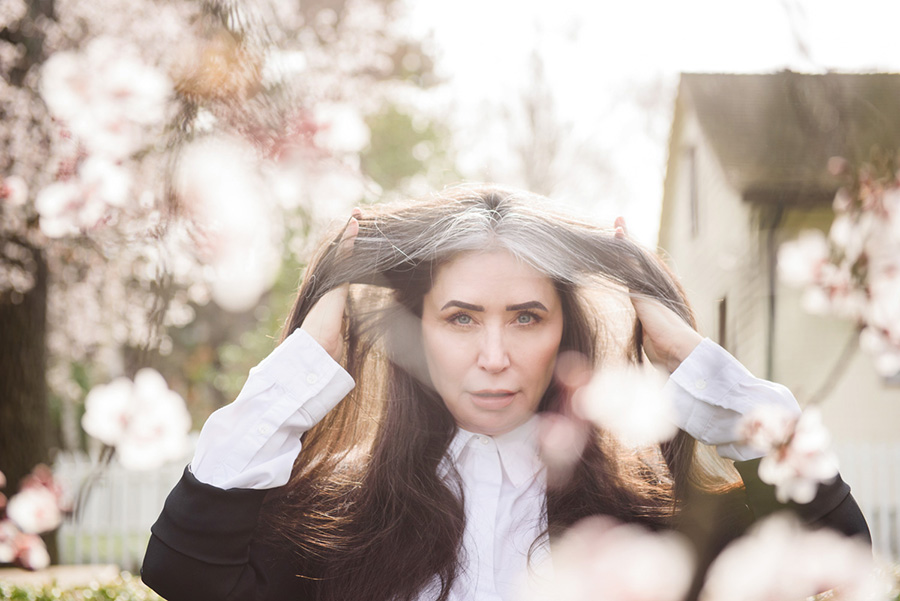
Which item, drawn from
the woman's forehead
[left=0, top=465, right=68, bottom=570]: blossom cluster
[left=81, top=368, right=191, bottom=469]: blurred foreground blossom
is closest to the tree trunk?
[left=0, top=465, right=68, bottom=570]: blossom cluster

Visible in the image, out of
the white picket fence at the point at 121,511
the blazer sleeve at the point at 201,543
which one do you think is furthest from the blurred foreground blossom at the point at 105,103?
the white picket fence at the point at 121,511

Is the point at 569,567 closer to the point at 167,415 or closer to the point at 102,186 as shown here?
the point at 167,415

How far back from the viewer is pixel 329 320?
1943 mm

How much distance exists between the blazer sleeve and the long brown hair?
9.9 inches

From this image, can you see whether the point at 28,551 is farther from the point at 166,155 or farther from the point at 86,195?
the point at 166,155

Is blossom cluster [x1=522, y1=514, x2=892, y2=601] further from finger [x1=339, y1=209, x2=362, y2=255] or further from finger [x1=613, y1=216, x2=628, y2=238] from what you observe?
finger [x1=339, y1=209, x2=362, y2=255]

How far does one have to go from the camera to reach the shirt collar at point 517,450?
204cm

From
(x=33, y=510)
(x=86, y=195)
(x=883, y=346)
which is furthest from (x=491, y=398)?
(x=33, y=510)

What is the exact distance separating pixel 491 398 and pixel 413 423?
1.02 ft

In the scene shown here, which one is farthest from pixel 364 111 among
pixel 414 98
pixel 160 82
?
pixel 160 82

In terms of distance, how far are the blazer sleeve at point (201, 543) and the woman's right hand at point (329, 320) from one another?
37cm

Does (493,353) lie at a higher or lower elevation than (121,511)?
higher

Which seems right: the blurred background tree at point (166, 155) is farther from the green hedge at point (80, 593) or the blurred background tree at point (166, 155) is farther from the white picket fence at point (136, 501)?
the white picket fence at point (136, 501)

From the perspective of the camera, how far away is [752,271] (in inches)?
47.9
